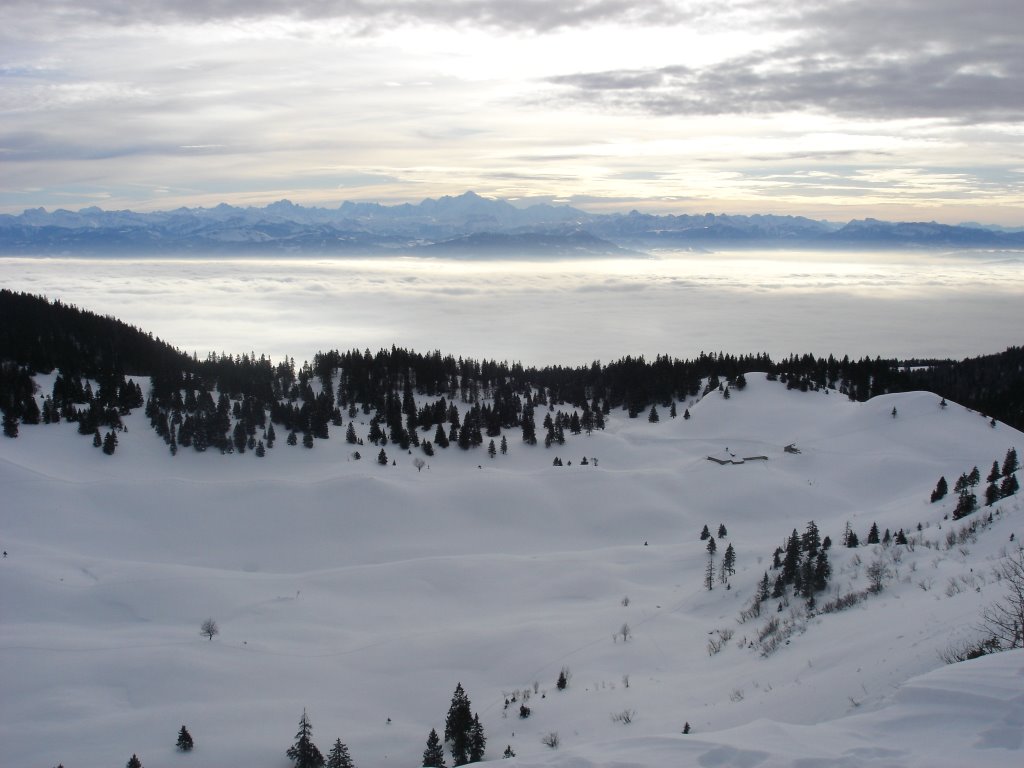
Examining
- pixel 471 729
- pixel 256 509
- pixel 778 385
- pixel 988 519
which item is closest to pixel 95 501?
pixel 256 509

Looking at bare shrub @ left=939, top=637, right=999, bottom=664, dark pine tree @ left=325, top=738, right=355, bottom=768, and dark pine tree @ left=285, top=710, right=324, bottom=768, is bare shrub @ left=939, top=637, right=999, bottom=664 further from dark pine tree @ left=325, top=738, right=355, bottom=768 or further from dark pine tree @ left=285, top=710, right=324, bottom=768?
dark pine tree @ left=285, top=710, right=324, bottom=768

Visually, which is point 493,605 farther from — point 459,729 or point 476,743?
point 476,743

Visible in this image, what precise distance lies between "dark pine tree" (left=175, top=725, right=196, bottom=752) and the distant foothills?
158 feet

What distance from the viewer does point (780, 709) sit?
725 inches

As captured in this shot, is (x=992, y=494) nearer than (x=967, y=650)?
No

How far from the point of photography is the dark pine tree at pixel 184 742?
2366 cm

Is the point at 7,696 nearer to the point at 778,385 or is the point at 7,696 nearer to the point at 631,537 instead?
the point at 631,537

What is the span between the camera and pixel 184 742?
23688 millimetres

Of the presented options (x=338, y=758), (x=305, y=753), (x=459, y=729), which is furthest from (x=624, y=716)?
(x=305, y=753)

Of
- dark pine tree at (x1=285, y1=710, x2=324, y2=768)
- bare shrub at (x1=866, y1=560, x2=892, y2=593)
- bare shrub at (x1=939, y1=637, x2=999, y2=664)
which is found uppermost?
bare shrub at (x1=939, y1=637, x2=999, y2=664)

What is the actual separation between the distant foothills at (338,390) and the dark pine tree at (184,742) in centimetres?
4809

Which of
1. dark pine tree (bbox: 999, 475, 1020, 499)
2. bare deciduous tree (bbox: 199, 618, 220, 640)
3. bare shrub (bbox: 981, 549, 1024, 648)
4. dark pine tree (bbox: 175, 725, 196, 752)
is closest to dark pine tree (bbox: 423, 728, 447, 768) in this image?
dark pine tree (bbox: 175, 725, 196, 752)

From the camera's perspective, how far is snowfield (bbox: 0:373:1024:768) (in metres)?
17.8

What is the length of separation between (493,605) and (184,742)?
796 inches
